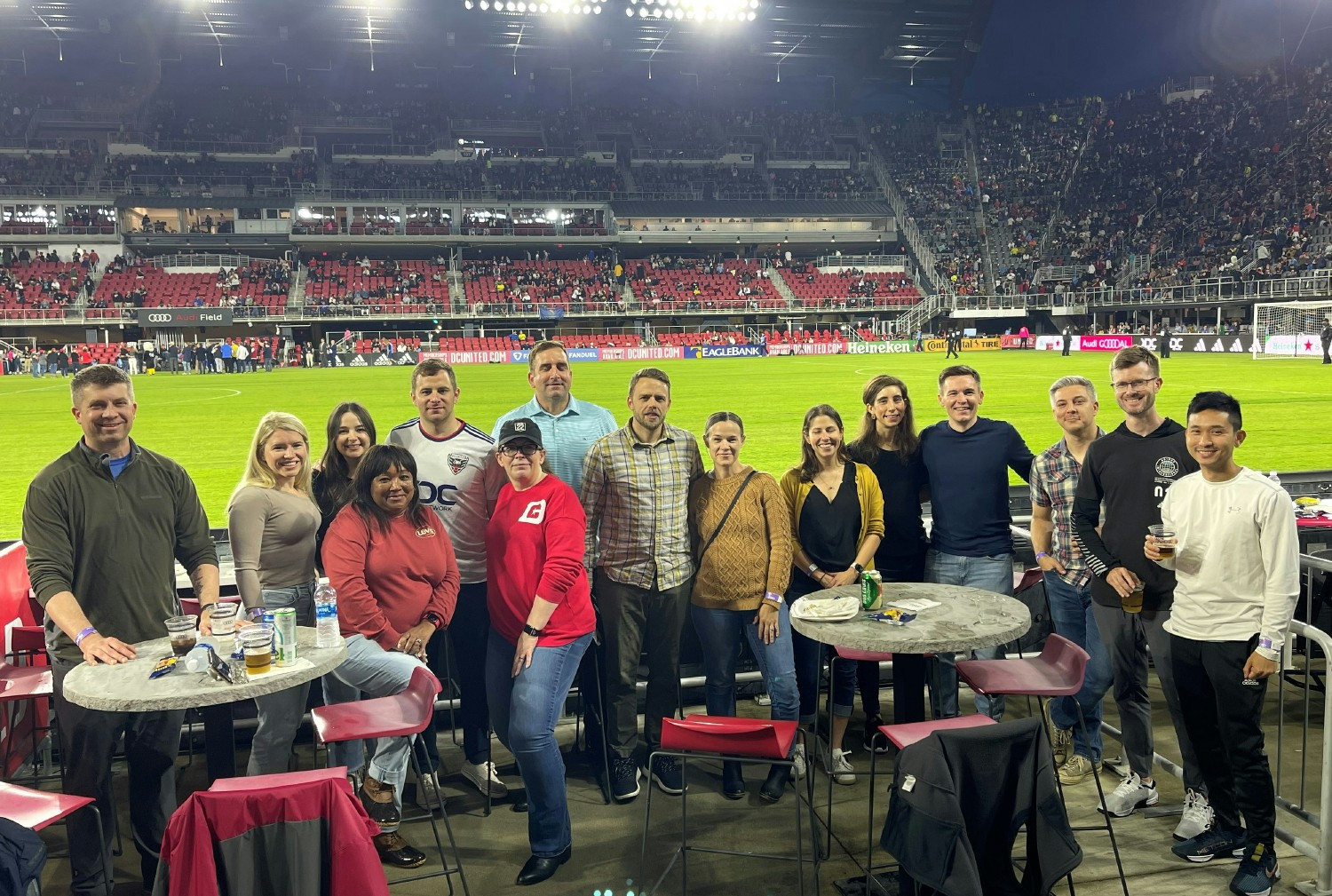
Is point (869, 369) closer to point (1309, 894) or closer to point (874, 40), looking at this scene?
point (1309, 894)

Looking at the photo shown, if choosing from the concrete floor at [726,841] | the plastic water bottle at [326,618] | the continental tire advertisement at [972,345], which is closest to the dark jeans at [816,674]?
the concrete floor at [726,841]

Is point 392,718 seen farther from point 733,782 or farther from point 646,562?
point 733,782

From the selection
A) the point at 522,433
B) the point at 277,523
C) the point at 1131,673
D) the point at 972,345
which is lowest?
the point at 1131,673

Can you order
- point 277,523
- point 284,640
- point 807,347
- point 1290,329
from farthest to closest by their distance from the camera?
1. point 807,347
2. point 1290,329
3. point 277,523
4. point 284,640

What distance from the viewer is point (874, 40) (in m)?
66.2

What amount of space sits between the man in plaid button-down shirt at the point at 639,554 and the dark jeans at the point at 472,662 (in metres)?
0.80

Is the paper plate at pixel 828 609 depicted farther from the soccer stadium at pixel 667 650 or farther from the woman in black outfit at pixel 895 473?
the woman in black outfit at pixel 895 473

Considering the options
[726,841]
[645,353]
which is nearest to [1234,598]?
[726,841]

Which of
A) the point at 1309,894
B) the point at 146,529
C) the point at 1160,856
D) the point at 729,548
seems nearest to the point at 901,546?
the point at 729,548

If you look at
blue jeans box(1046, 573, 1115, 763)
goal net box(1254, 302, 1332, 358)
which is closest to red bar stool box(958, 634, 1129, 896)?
blue jeans box(1046, 573, 1115, 763)

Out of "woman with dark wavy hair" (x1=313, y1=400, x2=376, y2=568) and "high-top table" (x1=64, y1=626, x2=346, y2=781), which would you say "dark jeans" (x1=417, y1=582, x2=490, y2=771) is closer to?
"woman with dark wavy hair" (x1=313, y1=400, x2=376, y2=568)

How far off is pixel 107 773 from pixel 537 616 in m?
2.05

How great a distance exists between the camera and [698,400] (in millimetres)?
22828

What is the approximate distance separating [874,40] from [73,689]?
236 ft
